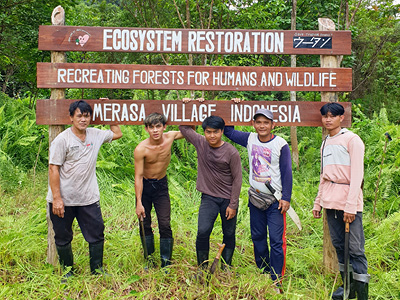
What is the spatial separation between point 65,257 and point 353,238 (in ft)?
9.47

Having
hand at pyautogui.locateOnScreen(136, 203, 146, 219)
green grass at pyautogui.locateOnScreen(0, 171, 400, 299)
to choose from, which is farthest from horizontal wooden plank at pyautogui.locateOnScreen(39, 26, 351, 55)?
green grass at pyautogui.locateOnScreen(0, 171, 400, 299)

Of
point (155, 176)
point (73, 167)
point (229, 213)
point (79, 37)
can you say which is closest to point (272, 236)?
point (229, 213)

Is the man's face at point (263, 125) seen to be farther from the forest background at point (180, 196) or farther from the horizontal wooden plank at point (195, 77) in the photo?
the forest background at point (180, 196)

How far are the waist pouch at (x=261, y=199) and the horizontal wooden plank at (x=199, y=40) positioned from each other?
1.64 m

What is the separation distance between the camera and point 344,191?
316cm

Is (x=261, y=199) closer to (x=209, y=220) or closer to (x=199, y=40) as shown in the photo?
(x=209, y=220)

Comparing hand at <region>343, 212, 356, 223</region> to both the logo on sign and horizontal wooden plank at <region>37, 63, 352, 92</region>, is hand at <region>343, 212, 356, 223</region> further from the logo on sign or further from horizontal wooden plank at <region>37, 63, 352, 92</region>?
the logo on sign

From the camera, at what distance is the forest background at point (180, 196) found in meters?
3.44

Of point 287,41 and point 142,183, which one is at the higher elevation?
point 287,41

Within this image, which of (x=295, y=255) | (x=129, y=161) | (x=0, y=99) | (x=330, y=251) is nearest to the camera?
(x=330, y=251)

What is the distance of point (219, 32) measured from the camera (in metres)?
3.92

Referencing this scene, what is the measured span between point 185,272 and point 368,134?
5.19m

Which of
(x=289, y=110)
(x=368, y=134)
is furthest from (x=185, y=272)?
(x=368, y=134)

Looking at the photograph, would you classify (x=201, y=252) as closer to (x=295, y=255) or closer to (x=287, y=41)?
(x=295, y=255)
